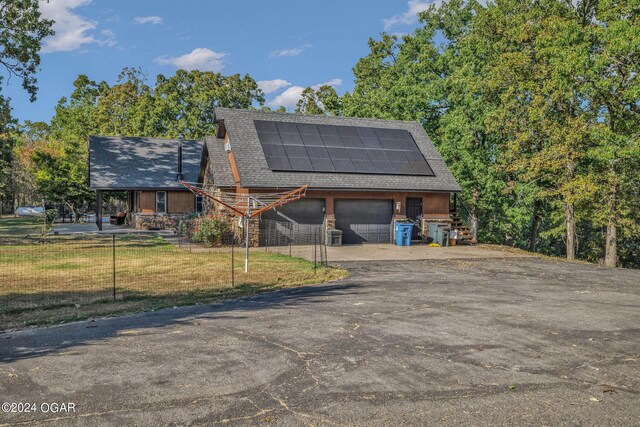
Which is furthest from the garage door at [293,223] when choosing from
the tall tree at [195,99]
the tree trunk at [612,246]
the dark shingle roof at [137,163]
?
the tall tree at [195,99]

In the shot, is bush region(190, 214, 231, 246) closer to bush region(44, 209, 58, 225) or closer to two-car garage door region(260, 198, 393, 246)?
two-car garage door region(260, 198, 393, 246)

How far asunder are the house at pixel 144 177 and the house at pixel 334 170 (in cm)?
361

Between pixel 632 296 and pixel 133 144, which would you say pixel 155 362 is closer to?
pixel 632 296

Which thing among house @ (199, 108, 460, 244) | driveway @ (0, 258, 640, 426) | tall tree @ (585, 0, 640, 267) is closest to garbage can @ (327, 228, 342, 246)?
house @ (199, 108, 460, 244)

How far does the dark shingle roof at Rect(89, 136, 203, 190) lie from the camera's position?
34.6m

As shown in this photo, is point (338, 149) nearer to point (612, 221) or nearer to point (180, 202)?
point (180, 202)

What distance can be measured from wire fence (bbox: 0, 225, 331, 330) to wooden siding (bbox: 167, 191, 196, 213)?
10.3 m

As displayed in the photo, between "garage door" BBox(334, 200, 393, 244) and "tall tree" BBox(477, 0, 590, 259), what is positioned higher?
"tall tree" BBox(477, 0, 590, 259)

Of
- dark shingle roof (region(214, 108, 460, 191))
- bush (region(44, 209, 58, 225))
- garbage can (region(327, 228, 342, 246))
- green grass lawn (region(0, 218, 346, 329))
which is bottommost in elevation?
green grass lawn (region(0, 218, 346, 329))

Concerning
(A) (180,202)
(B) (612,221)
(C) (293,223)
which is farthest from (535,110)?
(A) (180,202)

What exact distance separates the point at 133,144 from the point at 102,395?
36.3 metres

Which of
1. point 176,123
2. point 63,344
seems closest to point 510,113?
point 63,344

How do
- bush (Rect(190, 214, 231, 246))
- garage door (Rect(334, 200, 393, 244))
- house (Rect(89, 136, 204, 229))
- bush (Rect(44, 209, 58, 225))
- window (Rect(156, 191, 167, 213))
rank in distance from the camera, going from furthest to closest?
window (Rect(156, 191, 167, 213)), house (Rect(89, 136, 204, 229)), bush (Rect(44, 209, 58, 225)), garage door (Rect(334, 200, 393, 244)), bush (Rect(190, 214, 231, 246))

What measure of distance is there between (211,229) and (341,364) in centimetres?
1749
